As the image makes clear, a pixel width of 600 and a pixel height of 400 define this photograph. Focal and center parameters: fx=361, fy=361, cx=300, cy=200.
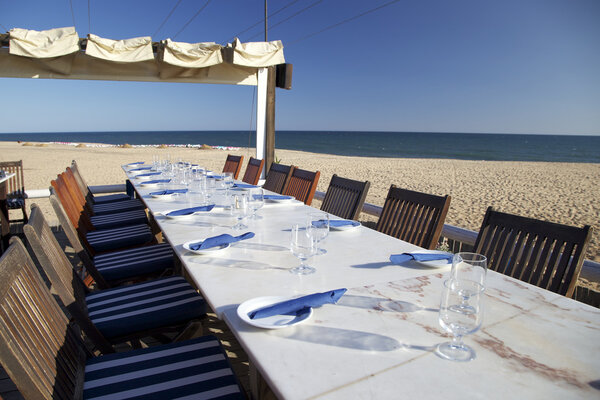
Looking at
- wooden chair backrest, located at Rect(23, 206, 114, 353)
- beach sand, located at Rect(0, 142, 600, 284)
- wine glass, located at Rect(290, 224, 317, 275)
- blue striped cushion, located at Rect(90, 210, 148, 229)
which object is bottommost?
beach sand, located at Rect(0, 142, 600, 284)

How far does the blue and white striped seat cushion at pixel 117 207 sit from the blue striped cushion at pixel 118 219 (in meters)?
0.21

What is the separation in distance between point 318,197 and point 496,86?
5035 centimetres

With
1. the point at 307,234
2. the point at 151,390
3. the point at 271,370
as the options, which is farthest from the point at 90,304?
the point at 271,370

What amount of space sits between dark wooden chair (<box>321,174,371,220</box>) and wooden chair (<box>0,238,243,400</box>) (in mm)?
1416

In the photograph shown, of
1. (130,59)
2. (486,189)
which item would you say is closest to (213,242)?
(130,59)

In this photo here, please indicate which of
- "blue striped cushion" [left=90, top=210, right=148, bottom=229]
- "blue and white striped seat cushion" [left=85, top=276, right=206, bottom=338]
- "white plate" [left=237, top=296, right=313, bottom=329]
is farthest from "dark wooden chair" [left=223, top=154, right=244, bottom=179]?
"white plate" [left=237, top=296, right=313, bottom=329]

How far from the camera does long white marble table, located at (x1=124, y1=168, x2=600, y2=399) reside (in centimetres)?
66

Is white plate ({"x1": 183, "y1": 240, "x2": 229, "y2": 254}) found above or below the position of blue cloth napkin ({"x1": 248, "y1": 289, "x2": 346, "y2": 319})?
below

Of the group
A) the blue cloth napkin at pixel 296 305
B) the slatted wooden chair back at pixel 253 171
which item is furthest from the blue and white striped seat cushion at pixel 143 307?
the slatted wooden chair back at pixel 253 171

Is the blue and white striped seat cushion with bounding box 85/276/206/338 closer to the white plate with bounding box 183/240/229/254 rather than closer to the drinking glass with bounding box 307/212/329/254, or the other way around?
the white plate with bounding box 183/240/229/254

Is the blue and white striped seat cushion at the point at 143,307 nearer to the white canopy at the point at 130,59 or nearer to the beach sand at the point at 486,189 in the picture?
the beach sand at the point at 486,189

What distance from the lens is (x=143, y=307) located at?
163 cm

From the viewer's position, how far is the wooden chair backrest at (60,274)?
1.25 metres

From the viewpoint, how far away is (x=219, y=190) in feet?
9.17
